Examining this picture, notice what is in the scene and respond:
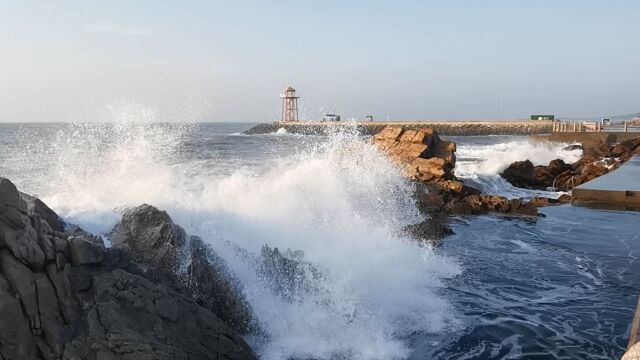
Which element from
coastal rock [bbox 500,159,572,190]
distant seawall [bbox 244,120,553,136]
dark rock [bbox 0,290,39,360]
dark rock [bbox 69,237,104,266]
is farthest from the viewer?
distant seawall [bbox 244,120,553,136]

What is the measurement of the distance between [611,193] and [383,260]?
895cm

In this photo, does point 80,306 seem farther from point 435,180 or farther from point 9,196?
point 435,180

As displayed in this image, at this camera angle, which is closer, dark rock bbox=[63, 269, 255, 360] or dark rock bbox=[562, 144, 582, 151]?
dark rock bbox=[63, 269, 255, 360]

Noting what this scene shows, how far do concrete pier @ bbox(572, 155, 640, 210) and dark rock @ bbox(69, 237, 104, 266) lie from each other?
1389cm

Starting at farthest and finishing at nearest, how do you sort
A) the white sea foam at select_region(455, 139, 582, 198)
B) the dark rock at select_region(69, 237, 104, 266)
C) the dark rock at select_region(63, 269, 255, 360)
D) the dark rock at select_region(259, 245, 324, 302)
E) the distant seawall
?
the distant seawall, the white sea foam at select_region(455, 139, 582, 198), the dark rock at select_region(259, 245, 324, 302), the dark rock at select_region(69, 237, 104, 266), the dark rock at select_region(63, 269, 255, 360)

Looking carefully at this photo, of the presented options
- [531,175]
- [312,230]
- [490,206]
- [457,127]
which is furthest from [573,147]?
[457,127]

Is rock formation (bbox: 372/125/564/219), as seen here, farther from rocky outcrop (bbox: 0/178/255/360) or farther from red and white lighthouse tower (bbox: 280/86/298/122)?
red and white lighthouse tower (bbox: 280/86/298/122)

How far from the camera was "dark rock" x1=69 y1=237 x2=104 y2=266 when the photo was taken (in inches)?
173

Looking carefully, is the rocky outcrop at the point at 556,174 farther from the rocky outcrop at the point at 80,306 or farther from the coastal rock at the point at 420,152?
the rocky outcrop at the point at 80,306

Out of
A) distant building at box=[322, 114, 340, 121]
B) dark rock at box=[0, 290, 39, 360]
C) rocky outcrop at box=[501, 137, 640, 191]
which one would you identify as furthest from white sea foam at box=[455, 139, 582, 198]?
distant building at box=[322, 114, 340, 121]

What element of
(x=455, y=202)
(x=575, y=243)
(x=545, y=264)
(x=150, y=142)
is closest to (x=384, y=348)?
(x=545, y=264)

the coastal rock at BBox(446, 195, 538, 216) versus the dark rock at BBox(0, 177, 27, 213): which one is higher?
the dark rock at BBox(0, 177, 27, 213)

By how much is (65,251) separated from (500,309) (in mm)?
5722

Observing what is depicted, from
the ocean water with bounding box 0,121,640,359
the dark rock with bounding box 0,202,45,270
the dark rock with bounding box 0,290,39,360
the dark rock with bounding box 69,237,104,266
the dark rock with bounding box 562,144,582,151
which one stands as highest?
the dark rock with bounding box 0,202,45,270
